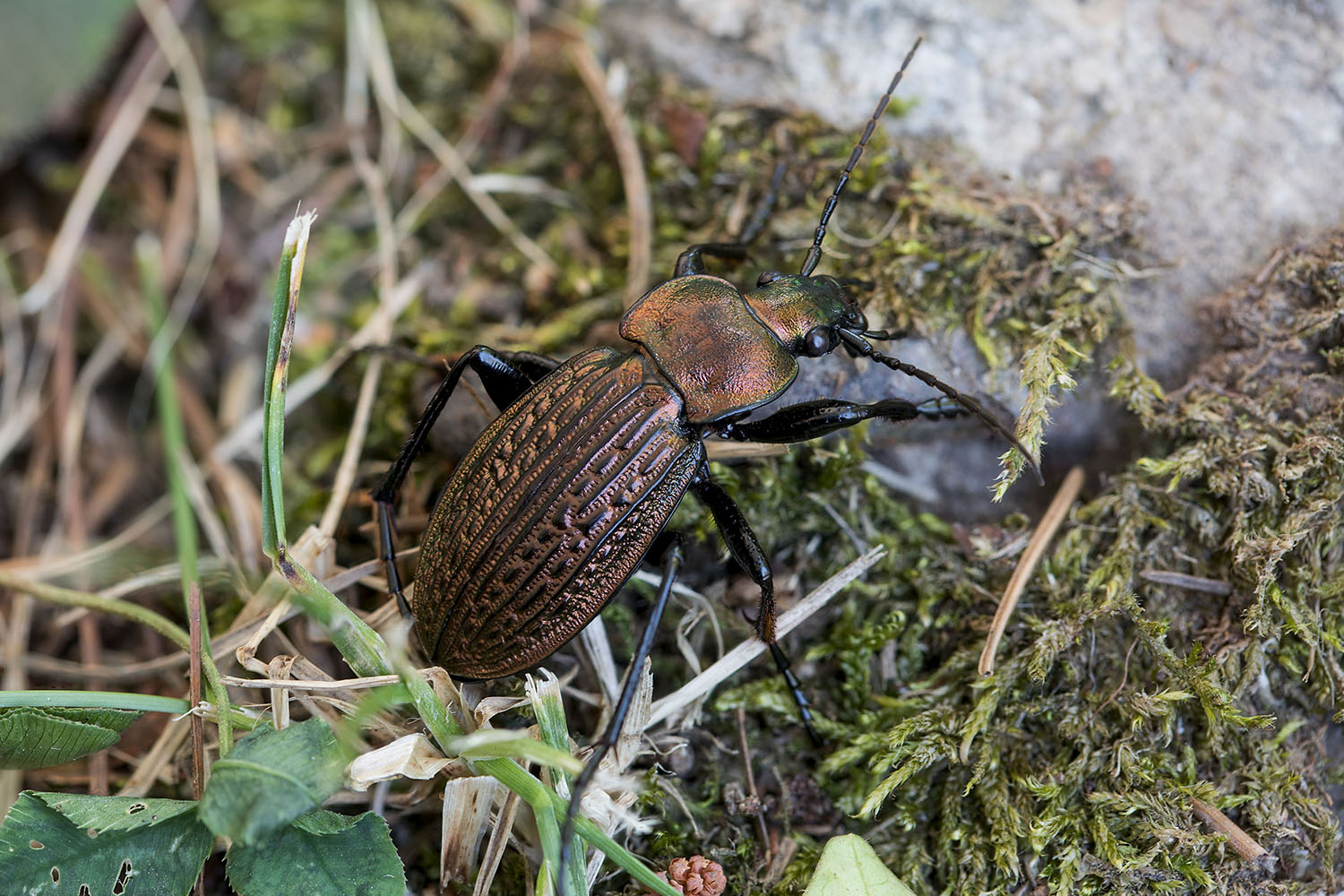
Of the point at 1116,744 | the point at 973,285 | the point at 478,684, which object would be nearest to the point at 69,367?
the point at 478,684

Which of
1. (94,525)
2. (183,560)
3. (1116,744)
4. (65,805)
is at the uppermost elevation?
(183,560)

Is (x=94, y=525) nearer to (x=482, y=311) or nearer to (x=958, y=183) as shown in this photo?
(x=482, y=311)

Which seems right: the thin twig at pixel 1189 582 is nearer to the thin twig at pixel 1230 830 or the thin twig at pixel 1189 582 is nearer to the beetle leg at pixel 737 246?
the thin twig at pixel 1230 830

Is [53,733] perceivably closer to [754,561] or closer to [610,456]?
[610,456]

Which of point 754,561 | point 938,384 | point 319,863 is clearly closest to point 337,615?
point 319,863

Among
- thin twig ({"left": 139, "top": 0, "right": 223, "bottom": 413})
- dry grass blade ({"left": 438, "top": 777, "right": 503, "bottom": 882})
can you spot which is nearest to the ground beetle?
dry grass blade ({"left": 438, "top": 777, "right": 503, "bottom": 882})
